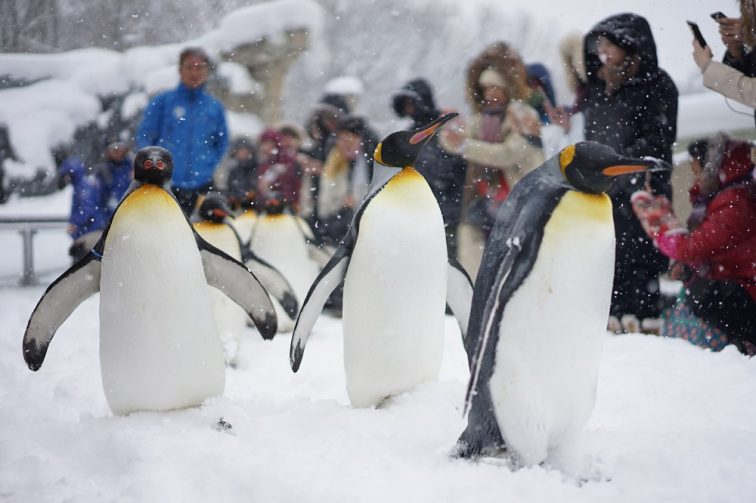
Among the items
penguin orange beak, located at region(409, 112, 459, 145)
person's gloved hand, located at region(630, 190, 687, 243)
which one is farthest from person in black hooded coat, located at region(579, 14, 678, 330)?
penguin orange beak, located at region(409, 112, 459, 145)

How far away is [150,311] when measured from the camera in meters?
1.60

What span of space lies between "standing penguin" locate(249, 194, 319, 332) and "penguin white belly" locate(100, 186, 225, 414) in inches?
64.2

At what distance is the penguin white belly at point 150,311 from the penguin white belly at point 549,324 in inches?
28.3

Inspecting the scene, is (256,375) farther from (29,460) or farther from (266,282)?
(29,460)

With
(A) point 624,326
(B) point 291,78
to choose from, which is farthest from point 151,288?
(B) point 291,78

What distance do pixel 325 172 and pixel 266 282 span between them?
77.3 inches

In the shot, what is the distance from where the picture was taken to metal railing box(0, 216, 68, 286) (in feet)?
14.0

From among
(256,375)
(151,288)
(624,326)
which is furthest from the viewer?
(624,326)

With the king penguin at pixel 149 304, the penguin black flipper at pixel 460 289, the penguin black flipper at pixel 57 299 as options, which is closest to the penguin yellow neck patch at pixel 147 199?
the king penguin at pixel 149 304

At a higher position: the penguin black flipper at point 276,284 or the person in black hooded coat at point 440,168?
the person in black hooded coat at point 440,168

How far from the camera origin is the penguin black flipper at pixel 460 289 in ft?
6.46

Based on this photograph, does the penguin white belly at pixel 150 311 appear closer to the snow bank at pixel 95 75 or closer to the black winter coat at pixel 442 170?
the black winter coat at pixel 442 170

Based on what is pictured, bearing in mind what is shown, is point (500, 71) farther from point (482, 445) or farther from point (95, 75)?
point (95, 75)

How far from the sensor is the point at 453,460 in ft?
4.32
